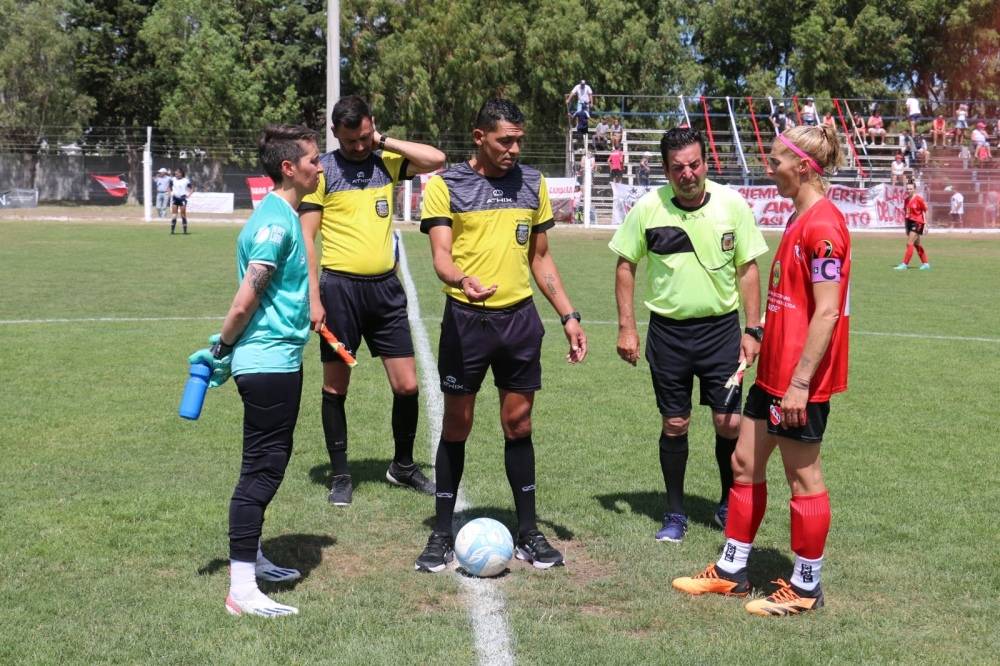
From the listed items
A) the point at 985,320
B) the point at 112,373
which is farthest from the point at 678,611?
the point at 985,320

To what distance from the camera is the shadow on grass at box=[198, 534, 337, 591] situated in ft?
15.8

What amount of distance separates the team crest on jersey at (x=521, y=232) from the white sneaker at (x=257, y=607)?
203 cm

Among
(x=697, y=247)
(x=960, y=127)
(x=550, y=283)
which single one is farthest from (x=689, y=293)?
(x=960, y=127)

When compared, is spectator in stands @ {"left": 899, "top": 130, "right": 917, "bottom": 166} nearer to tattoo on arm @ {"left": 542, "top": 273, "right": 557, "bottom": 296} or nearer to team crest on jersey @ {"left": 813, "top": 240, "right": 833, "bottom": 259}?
tattoo on arm @ {"left": 542, "top": 273, "right": 557, "bottom": 296}

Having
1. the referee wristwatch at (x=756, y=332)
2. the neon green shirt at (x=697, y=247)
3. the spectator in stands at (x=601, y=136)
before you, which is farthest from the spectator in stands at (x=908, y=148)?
the referee wristwatch at (x=756, y=332)

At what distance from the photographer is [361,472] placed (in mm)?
6629

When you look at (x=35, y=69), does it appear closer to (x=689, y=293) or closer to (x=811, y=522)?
(x=689, y=293)

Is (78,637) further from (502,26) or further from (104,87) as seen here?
(104,87)

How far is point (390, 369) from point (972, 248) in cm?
2672

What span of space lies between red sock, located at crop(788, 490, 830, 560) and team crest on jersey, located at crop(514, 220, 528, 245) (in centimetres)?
177

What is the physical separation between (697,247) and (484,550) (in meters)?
1.95

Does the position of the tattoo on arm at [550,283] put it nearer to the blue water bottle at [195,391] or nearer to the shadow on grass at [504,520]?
the shadow on grass at [504,520]

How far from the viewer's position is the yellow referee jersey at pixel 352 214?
609cm

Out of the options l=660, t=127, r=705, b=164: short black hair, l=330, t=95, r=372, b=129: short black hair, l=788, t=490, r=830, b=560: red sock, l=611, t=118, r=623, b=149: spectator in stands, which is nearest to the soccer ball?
l=788, t=490, r=830, b=560: red sock
